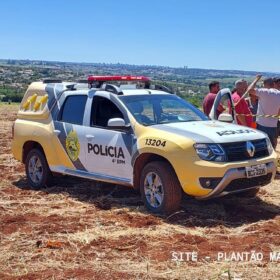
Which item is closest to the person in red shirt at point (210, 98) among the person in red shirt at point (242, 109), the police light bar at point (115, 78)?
the person in red shirt at point (242, 109)

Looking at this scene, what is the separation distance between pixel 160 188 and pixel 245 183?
1103mm

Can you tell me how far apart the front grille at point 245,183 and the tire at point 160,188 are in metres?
0.65

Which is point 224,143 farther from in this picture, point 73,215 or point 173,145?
point 73,215


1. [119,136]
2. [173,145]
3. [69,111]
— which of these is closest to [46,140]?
[69,111]

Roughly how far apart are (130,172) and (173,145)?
94 centimetres

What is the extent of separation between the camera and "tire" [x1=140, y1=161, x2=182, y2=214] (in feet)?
23.4

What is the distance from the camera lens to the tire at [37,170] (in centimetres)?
927

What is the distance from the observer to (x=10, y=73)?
10012 centimetres

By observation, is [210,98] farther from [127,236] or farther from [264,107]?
[127,236]

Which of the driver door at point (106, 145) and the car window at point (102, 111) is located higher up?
the car window at point (102, 111)

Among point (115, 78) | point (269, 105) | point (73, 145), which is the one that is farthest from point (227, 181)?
point (269, 105)

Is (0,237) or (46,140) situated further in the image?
(46,140)

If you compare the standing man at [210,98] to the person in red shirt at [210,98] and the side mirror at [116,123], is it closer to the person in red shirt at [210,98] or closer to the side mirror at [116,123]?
the person in red shirt at [210,98]

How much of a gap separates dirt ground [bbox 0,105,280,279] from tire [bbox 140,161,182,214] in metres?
0.14
